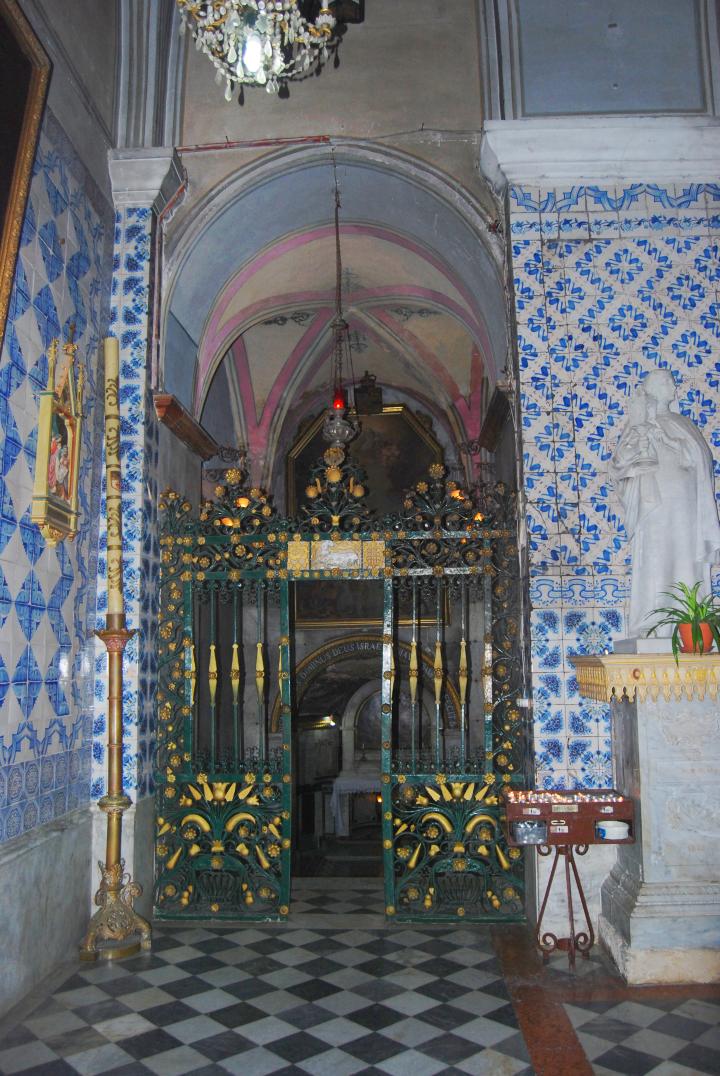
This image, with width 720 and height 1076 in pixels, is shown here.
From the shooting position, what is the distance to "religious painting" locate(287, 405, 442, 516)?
40.9ft

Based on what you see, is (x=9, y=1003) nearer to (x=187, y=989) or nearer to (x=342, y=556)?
(x=187, y=989)

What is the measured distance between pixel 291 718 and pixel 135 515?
1.77 meters

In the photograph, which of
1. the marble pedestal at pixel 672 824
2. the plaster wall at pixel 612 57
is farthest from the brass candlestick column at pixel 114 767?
the plaster wall at pixel 612 57

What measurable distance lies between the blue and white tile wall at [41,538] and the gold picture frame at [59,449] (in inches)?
2.4

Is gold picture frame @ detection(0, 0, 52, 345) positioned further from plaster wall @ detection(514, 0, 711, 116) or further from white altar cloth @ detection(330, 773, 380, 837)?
white altar cloth @ detection(330, 773, 380, 837)

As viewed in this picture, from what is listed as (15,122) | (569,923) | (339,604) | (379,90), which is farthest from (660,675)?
(339,604)

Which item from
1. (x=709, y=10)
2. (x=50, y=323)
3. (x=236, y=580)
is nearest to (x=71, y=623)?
(x=236, y=580)

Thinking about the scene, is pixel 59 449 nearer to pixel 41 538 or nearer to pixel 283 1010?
pixel 41 538

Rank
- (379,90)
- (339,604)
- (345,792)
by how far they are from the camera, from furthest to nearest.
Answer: (345,792) → (339,604) → (379,90)

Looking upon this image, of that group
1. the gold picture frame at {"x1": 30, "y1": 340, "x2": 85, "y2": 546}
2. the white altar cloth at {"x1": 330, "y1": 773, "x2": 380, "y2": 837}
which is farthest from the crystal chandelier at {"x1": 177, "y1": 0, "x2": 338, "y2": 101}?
the white altar cloth at {"x1": 330, "y1": 773, "x2": 380, "y2": 837}

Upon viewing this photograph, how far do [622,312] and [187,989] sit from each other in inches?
193

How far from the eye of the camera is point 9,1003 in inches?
173

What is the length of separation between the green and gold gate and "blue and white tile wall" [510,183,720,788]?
1.48ft

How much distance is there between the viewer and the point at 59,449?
5145 millimetres
